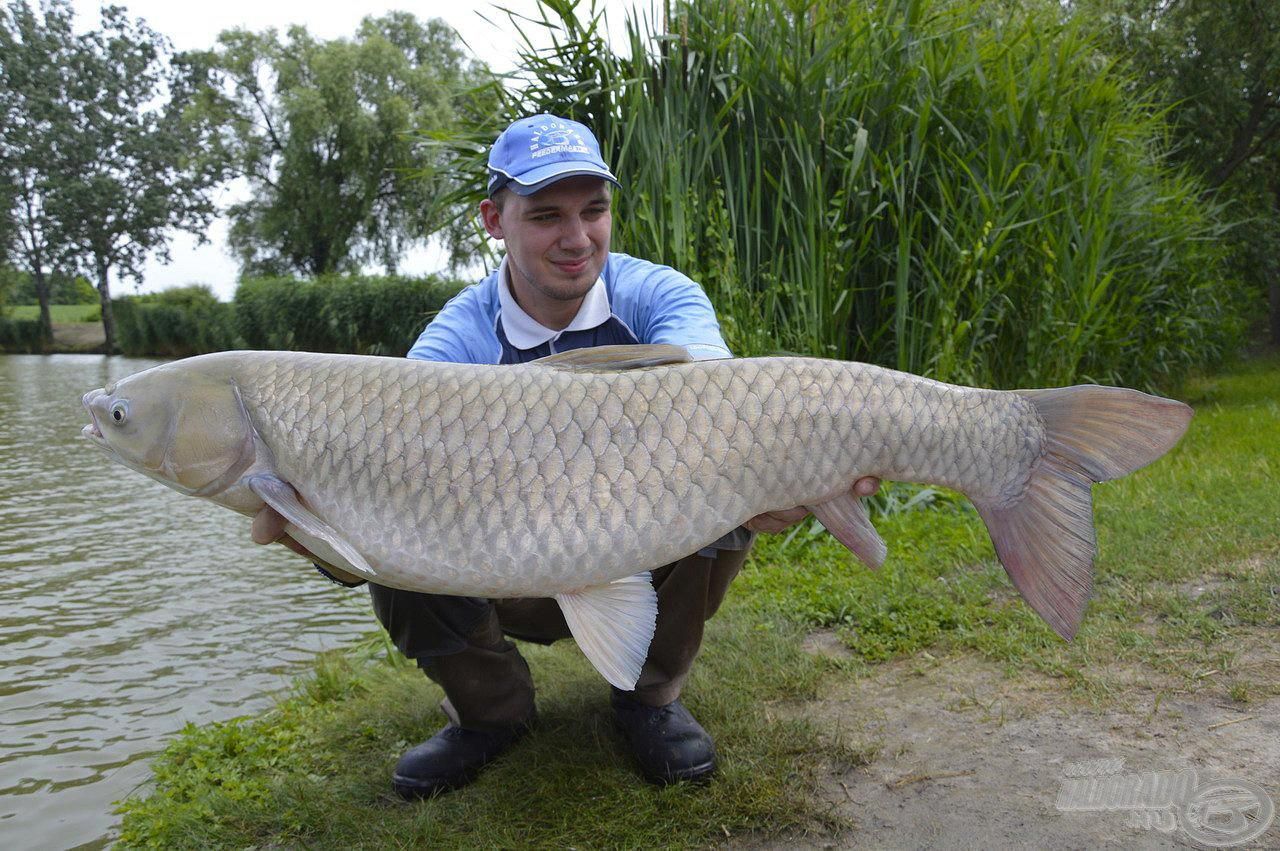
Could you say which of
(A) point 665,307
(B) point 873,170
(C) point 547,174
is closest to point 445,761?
(A) point 665,307

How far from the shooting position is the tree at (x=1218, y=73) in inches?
371

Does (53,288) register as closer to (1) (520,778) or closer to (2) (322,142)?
(2) (322,142)

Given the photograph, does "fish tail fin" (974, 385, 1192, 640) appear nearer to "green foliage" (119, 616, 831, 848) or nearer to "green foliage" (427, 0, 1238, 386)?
"green foliage" (119, 616, 831, 848)

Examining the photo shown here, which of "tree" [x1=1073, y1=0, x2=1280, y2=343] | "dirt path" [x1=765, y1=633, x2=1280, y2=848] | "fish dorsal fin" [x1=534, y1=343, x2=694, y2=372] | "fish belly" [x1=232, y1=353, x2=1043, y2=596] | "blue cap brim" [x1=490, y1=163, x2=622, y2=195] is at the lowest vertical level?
"dirt path" [x1=765, y1=633, x2=1280, y2=848]

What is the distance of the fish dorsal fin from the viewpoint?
174 centimetres

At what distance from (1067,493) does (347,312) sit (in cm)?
1743

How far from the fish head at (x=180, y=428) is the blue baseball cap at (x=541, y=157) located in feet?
2.70

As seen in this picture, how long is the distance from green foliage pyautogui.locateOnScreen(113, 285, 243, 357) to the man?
812 inches

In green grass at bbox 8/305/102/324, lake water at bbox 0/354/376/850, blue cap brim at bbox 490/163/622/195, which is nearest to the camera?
blue cap brim at bbox 490/163/622/195

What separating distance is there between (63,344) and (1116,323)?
1223 inches

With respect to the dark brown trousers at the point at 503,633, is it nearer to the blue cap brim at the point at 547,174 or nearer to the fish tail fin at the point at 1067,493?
the fish tail fin at the point at 1067,493

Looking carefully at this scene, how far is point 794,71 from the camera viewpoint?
426 centimetres

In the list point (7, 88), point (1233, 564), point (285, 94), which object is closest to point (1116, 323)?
point (1233, 564)

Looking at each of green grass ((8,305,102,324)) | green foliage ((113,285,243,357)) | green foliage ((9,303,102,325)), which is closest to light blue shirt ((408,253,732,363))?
green foliage ((113,285,243,357))
